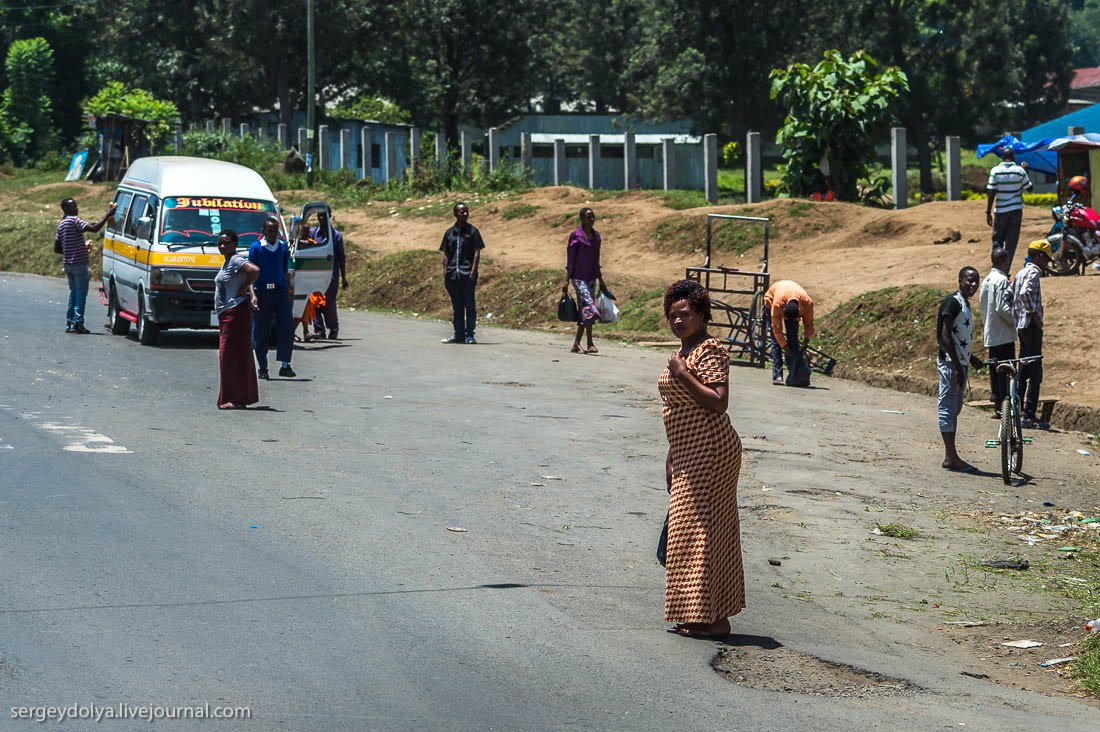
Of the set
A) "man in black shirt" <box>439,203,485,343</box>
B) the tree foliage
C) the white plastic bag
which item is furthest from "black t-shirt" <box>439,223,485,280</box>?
the tree foliage

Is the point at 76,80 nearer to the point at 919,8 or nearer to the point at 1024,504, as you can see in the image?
the point at 919,8

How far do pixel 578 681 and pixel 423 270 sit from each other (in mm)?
22525

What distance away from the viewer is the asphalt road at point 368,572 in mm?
5891

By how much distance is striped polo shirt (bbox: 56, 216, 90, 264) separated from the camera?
19.9 m

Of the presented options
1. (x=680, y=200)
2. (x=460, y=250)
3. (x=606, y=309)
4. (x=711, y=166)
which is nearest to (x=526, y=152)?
(x=711, y=166)

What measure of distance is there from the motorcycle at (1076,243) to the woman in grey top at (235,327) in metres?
13.6

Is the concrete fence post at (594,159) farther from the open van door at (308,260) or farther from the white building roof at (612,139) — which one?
the open van door at (308,260)


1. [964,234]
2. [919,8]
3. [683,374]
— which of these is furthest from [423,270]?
[919,8]

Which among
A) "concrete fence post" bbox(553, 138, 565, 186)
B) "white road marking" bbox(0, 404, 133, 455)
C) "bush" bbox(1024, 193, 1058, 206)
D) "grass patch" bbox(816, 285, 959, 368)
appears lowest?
"white road marking" bbox(0, 404, 133, 455)

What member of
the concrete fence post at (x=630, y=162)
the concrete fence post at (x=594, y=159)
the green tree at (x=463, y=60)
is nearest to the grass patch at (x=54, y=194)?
the concrete fence post at (x=594, y=159)

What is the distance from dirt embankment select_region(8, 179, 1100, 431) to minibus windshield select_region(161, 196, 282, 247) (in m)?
6.37

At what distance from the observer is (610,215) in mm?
30672

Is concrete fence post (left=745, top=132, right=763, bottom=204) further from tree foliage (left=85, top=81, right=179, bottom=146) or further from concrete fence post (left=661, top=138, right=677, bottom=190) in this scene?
tree foliage (left=85, top=81, right=179, bottom=146)

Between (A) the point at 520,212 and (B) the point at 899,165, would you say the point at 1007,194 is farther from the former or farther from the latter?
(A) the point at 520,212
